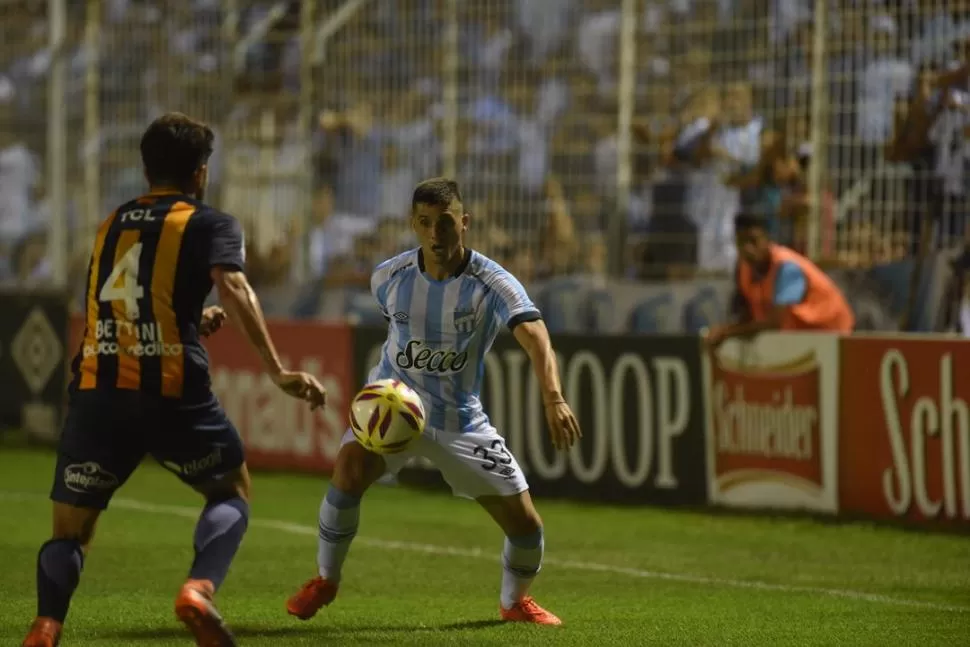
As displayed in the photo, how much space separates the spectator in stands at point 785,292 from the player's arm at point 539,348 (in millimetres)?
5819

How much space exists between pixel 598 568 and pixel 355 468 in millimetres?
2962

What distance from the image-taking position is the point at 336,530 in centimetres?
814

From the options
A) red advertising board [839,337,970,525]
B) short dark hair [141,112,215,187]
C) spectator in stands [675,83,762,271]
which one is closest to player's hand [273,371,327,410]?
Result: short dark hair [141,112,215,187]

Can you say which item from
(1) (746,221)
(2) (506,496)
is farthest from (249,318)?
(1) (746,221)

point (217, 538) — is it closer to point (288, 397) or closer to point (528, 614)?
point (528, 614)

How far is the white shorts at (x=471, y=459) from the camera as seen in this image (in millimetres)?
7996

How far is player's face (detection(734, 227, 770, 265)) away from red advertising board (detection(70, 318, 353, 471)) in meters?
4.02

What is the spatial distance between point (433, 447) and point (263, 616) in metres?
1.21

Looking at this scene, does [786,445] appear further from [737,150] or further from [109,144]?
[109,144]

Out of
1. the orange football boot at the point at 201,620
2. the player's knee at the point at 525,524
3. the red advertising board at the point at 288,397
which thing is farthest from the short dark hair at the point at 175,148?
the red advertising board at the point at 288,397

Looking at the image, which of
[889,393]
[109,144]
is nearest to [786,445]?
[889,393]

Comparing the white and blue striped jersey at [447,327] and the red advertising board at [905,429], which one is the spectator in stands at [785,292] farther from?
the white and blue striped jersey at [447,327]

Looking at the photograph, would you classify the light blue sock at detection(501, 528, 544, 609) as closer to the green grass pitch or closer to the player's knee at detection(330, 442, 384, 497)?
the green grass pitch

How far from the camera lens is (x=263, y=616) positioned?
27.7 ft
